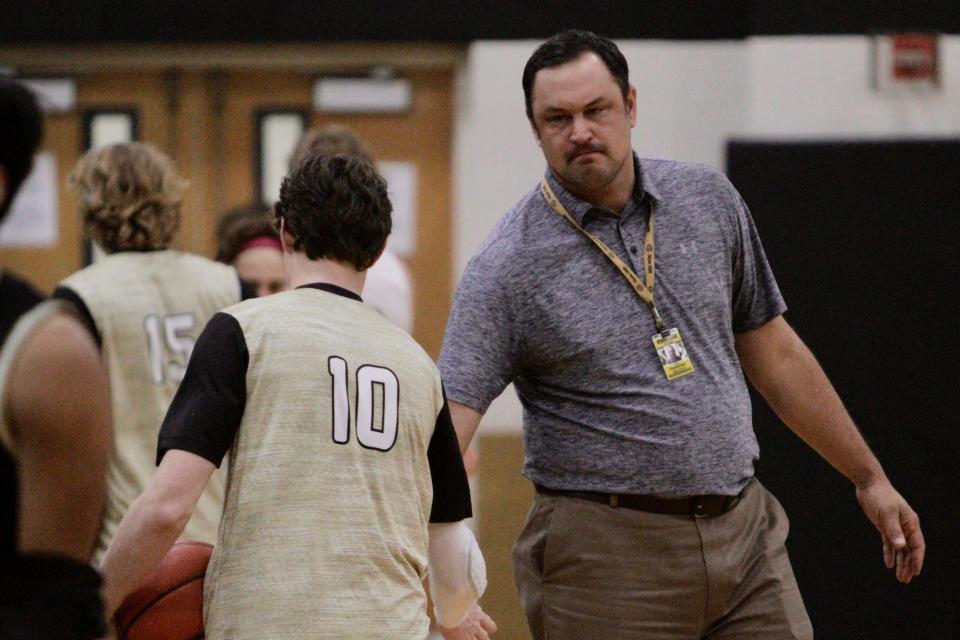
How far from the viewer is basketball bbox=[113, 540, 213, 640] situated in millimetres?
2777

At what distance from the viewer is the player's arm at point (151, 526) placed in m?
2.57

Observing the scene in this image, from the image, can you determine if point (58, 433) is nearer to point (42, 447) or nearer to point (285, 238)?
point (42, 447)

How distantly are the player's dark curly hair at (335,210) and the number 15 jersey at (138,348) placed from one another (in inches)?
41.5

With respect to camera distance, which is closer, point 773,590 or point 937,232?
point 773,590

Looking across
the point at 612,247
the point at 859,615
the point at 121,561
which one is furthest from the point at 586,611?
the point at 859,615

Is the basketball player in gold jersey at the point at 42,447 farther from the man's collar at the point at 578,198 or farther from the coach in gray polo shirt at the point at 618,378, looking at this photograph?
the man's collar at the point at 578,198

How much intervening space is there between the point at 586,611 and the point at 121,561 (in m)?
1.23

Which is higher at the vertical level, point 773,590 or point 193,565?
point 193,565

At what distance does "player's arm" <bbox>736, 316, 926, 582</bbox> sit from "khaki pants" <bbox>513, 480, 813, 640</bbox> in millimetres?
302

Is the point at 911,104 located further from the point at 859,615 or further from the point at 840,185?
the point at 859,615

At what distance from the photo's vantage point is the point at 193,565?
284 centimetres

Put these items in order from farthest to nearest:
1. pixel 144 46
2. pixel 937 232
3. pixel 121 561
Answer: pixel 144 46 → pixel 937 232 → pixel 121 561

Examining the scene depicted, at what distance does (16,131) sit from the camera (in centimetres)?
198

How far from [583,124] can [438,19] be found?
266cm
